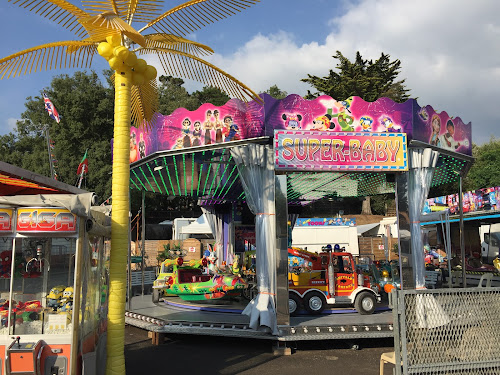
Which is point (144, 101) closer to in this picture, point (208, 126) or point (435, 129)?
point (208, 126)

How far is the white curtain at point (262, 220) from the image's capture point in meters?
8.28

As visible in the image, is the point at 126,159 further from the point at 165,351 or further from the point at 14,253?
the point at 165,351

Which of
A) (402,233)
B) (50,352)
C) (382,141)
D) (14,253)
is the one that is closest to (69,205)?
(14,253)

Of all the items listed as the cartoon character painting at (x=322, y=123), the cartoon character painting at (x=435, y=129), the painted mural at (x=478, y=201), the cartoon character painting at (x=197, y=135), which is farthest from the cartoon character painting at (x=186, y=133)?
the painted mural at (x=478, y=201)

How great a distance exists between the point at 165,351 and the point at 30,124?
34.9 metres

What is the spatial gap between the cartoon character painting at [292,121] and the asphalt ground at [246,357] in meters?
4.49

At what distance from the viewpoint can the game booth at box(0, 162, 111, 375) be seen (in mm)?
5184

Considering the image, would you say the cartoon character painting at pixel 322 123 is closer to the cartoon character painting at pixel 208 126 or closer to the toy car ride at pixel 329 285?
the cartoon character painting at pixel 208 126

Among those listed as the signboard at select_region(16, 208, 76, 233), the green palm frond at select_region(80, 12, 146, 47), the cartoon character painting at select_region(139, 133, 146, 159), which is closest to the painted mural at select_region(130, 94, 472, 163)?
the cartoon character painting at select_region(139, 133, 146, 159)

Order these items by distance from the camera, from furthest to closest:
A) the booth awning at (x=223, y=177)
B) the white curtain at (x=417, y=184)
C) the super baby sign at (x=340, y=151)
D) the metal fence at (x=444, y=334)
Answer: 1. the booth awning at (x=223, y=177)
2. the white curtain at (x=417, y=184)
3. the super baby sign at (x=340, y=151)
4. the metal fence at (x=444, y=334)

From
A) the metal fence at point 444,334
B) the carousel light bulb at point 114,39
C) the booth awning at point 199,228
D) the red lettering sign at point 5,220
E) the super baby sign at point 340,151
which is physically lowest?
the metal fence at point 444,334

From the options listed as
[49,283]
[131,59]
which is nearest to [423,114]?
[131,59]

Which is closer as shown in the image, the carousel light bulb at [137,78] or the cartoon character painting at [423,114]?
the carousel light bulb at [137,78]

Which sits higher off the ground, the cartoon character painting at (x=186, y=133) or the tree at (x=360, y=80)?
the tree at (x=360, y=80)
